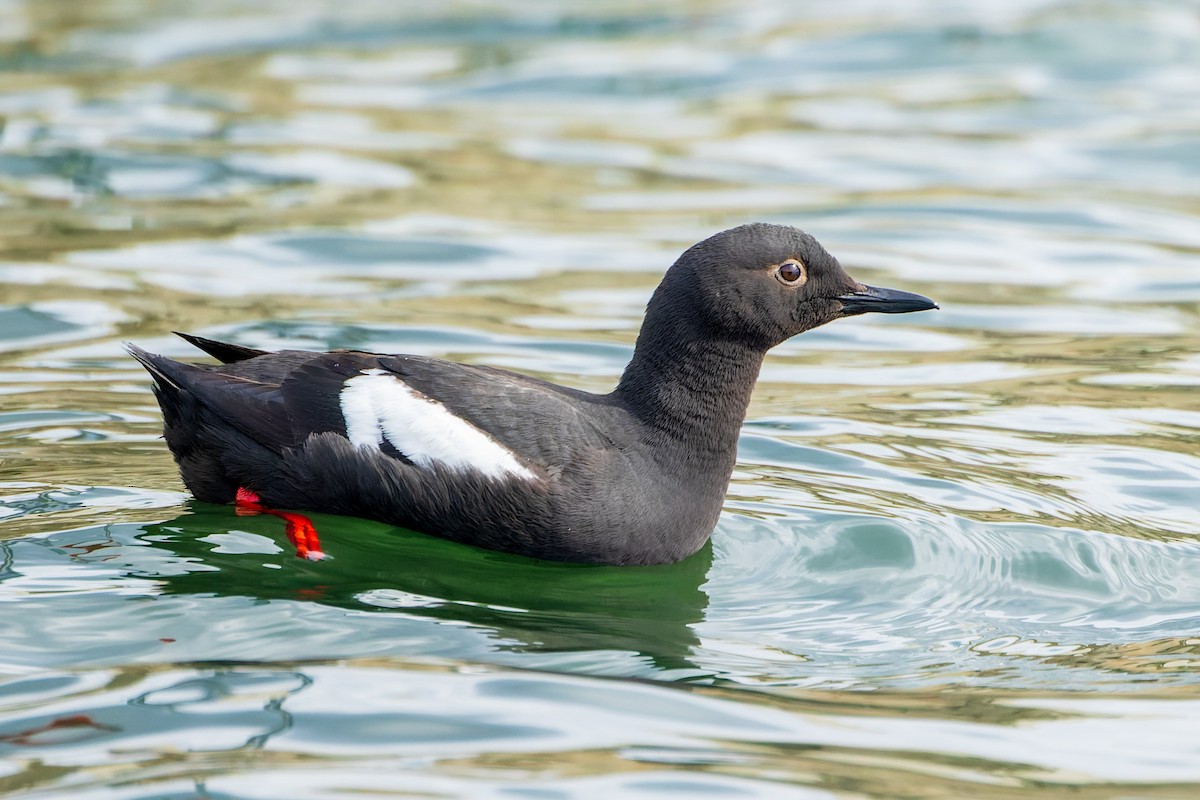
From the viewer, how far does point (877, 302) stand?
6.32m

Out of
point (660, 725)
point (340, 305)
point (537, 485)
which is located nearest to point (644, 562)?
point (537, 485)

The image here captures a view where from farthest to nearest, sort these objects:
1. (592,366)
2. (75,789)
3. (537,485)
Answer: (592,366)
(537,485)
(75,789)

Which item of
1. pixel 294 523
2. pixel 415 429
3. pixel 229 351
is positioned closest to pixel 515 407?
pixel 415 429

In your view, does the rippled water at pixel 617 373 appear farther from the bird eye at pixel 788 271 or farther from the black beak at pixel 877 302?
the bird eye at pixel 788 271

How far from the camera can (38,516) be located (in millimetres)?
6145

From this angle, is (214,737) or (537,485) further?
(537,485)

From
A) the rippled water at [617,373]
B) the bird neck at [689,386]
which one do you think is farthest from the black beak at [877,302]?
the rippled water at [617,373]

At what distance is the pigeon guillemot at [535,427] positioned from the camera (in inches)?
230

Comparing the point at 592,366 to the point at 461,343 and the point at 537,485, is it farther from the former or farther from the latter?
the point at 537,485

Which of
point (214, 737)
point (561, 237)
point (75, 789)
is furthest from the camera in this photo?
point (561, 237)

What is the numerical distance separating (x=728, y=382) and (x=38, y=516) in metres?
2.60

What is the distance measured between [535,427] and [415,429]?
43 centimetres

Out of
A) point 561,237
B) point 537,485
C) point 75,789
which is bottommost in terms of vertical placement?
point 75,789

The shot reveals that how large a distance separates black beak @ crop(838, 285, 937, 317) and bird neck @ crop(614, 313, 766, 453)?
0.47m
